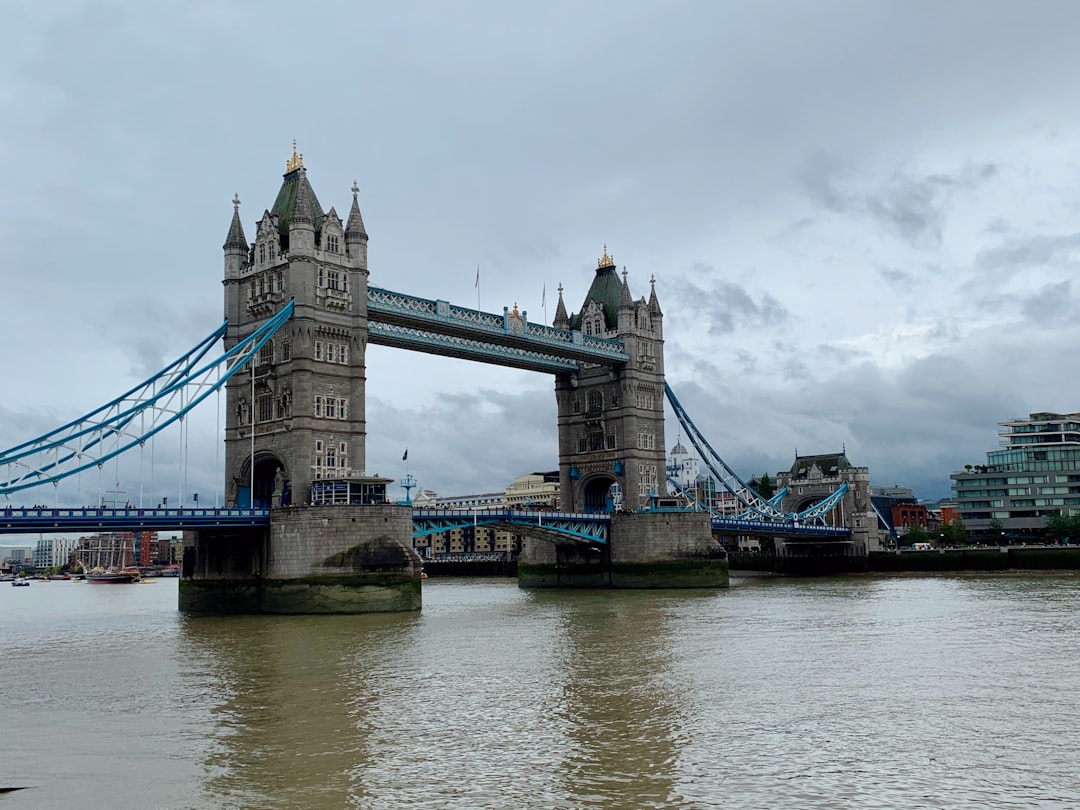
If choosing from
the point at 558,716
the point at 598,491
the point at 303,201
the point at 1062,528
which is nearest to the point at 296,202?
the point at 303,201

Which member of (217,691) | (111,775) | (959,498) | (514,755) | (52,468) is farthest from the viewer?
(959,498)

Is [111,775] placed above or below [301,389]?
below

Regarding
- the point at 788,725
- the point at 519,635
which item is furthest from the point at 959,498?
the point at 788,725

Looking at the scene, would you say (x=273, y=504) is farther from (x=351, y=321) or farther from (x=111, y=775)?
(x=111, y=775)

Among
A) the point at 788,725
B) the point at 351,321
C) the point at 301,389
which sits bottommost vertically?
the point at 788,725

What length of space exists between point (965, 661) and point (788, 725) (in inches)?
439

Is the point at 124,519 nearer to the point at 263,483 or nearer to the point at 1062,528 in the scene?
the point at 263,483

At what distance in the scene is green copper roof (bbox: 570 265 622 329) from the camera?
83.9 meters

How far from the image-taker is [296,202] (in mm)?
58500

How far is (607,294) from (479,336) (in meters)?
18.5

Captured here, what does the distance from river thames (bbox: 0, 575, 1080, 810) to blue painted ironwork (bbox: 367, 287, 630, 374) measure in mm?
24553

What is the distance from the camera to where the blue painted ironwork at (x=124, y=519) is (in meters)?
45.2

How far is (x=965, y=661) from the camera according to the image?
97.7 feet

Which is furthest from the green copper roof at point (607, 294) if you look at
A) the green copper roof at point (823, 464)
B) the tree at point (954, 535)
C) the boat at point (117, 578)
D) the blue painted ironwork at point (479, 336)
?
the boat at point (117, 578)
